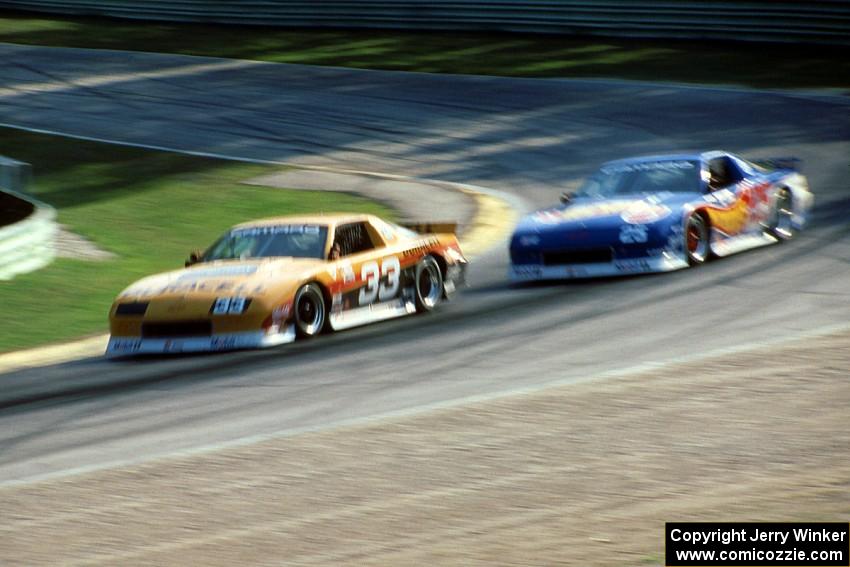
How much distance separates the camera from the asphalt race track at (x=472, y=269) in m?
8.77

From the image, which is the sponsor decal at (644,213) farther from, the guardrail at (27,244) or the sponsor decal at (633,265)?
the guardrail at (27,244)

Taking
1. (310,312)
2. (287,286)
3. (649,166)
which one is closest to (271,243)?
(310,312)

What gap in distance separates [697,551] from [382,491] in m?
1.89

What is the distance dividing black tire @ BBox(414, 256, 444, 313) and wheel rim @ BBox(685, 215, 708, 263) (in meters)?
2.45

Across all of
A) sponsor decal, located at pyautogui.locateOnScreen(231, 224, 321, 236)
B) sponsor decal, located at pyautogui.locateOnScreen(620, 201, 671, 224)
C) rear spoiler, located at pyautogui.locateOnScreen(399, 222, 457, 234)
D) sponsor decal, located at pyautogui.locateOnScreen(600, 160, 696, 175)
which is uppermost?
sponsor decal, located at pyautogui.locateOnScreen(600, 160, 696, 175)

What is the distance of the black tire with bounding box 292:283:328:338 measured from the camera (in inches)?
440

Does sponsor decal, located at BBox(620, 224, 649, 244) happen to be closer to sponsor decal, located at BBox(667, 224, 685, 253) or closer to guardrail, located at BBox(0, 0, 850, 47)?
sponsor decal, located at BBox(667, 224, 685, 253)

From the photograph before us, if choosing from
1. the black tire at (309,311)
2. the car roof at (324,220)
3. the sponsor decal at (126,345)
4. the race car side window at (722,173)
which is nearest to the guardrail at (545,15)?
the race car side window at (722,173)

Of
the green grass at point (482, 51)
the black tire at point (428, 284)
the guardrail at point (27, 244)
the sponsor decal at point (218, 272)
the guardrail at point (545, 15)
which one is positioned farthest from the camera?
the guardrail at point (545, 15)

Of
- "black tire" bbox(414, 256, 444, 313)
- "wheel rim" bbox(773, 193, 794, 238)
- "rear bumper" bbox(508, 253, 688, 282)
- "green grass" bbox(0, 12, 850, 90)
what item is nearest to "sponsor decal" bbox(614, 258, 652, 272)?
"rear bumper" bbox(508, 253, 688, 282)

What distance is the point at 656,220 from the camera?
13.2 m

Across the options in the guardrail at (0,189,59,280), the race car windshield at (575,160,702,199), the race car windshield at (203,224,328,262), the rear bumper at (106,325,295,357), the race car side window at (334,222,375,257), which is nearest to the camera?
the rear bumper at (106,325,295,357)

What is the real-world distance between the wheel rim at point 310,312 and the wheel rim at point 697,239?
392cm

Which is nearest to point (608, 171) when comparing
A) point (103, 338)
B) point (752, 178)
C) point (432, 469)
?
point (752, 178)
